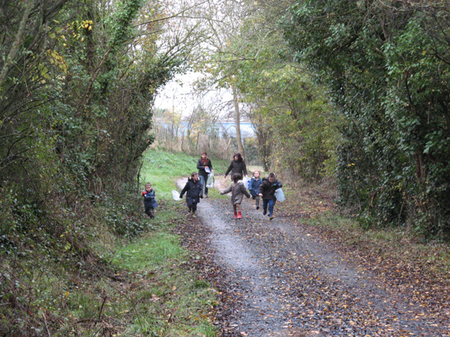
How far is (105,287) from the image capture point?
6.54m

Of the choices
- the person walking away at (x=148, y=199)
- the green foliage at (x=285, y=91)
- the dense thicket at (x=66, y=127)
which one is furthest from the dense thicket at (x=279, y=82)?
the person walking away at (x=148, y=199)

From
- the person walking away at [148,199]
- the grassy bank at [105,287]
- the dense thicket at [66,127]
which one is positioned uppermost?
the dense thicket at [66,127]

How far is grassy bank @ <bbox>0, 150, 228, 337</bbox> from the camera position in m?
4.58

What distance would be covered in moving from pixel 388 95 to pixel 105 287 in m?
7.26

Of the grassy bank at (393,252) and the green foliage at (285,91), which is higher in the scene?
the green foliage at (285,91)

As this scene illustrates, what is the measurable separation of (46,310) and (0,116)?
93.3 inches

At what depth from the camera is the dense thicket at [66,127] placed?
508 centimetres

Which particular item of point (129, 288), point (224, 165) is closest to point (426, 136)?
point (129, 288)

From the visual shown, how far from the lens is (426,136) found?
905 cm

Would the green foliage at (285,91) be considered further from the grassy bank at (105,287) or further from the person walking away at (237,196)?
the grassy bank at (105,287)

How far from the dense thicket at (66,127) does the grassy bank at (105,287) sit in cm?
4

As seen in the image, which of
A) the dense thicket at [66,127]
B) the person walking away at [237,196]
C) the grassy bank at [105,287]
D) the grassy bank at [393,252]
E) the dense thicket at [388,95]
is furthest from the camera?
the person walking away at [237,196]

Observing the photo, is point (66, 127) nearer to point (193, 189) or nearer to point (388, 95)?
point (193, 189)

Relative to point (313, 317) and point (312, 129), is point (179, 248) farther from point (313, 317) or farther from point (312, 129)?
point (312, 129)
